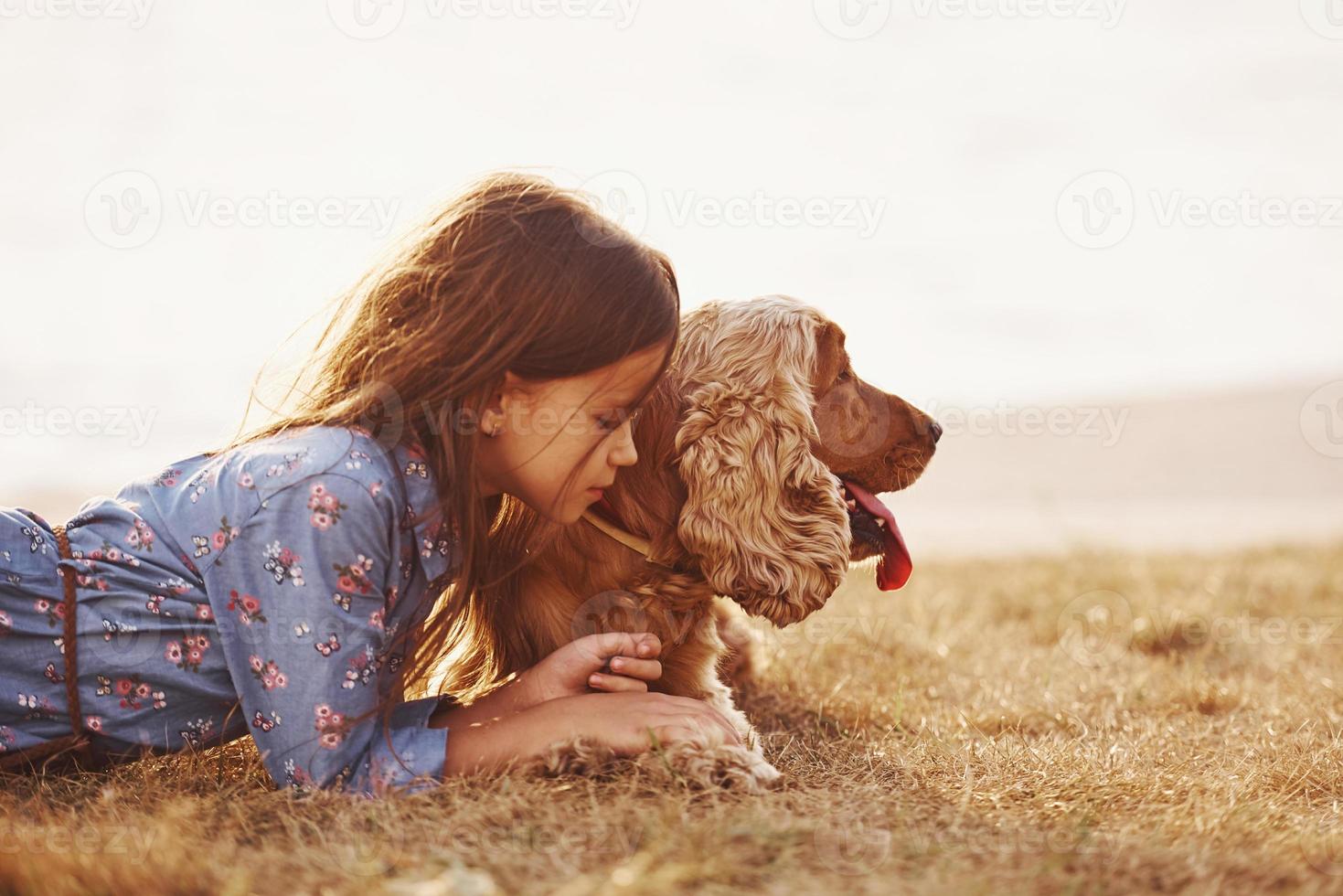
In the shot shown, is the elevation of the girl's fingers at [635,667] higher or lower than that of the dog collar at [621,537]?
lower

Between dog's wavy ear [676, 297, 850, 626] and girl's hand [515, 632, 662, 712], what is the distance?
27cm

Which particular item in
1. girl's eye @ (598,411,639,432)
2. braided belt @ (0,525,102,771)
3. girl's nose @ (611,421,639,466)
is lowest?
braided belt @ (0,525,102,771)

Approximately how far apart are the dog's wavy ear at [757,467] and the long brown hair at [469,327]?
248 mm

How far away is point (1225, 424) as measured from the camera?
978 inches

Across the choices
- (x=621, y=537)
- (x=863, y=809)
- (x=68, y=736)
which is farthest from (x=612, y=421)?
(x=68, y=736)

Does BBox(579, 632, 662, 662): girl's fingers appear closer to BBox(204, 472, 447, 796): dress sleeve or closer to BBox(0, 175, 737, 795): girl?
BBox(0, 175, 737, 795): girl

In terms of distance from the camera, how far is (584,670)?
2396 mm

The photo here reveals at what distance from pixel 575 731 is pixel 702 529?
53 centimetres

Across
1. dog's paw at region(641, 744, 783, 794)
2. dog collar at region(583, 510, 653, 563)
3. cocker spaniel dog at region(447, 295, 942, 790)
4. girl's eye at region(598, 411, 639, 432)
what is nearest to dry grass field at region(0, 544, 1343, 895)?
dog's paw at region(641, 744, 783, 794)

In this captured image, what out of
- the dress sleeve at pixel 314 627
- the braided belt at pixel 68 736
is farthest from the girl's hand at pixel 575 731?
the braided belt at pixel 68 736

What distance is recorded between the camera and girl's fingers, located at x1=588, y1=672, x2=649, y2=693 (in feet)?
7.85

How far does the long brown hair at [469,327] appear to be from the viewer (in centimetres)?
225

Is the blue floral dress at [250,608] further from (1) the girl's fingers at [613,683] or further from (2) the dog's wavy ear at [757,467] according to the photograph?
(2) the dog's wavy ear at [757,467]

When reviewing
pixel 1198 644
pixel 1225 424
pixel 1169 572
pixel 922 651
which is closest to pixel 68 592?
pixel 922 651
